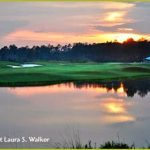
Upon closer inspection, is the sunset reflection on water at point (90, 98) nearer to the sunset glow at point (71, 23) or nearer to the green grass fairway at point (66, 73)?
the green grass fairway at point (66, 73)

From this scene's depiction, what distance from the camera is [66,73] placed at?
3740mm

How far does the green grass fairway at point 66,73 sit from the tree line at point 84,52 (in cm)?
5

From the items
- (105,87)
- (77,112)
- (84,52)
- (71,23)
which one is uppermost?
(71,23)

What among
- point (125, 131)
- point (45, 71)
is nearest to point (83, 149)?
point (125, 131)

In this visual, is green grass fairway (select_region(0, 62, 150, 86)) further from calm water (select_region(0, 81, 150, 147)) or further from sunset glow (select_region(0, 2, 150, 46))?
sunset glow (select_region(0, 2, 150, 46))

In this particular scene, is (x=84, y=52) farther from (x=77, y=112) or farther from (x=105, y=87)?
(x=77, y=112)

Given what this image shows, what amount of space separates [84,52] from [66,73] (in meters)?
0.18

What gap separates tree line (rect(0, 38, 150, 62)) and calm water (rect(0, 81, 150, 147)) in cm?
19

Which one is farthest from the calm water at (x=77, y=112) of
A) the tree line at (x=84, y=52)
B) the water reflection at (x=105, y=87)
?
the tree line at (x=84, y=52)

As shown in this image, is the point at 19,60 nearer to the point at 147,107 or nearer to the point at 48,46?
the point at 48,46

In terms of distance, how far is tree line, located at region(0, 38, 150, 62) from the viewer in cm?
374

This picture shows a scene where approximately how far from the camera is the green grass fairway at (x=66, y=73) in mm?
3721

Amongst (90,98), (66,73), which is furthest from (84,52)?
(90,98)

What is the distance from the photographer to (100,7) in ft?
12.1
